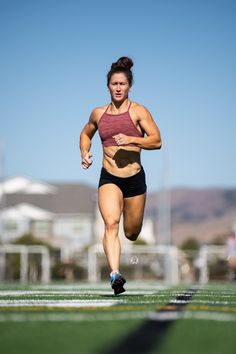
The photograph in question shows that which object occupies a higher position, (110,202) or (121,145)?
(121,145)

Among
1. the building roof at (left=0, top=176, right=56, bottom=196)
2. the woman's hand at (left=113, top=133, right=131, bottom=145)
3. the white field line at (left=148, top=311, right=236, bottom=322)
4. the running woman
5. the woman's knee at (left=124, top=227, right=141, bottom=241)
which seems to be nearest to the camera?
the white field line at (left=148, top=311, right=236, bottom=322)

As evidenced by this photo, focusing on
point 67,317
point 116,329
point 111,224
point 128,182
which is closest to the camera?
point 116,329

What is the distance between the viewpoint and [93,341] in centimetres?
406

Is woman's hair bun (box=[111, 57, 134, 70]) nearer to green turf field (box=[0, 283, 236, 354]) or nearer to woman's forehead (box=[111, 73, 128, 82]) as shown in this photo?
woman's forehead (box=[111, 73, 128, 82])

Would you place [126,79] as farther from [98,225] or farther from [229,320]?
[98,225]

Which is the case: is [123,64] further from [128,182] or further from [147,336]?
[147,336]

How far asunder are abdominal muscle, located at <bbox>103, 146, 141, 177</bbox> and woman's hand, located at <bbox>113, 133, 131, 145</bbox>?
0.45 meters

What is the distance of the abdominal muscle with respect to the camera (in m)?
8.91

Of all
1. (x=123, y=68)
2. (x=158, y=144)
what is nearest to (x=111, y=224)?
(x=158, y=144)

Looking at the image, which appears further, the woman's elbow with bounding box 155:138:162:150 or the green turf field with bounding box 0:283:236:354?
the woman's elbow with bounding box 155:138:162:150

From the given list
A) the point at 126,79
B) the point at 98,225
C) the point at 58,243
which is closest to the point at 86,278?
the point at 126,79

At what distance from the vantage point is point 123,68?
29.1 ft

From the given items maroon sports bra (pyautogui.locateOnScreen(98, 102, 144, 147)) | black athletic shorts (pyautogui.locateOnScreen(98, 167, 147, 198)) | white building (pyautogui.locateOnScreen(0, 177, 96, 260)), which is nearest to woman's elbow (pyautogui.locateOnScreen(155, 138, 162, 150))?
maroon sports bra (pyautogui.locateOnScreen(98, 102, 144, 147))

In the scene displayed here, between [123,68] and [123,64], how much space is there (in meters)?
0.04
